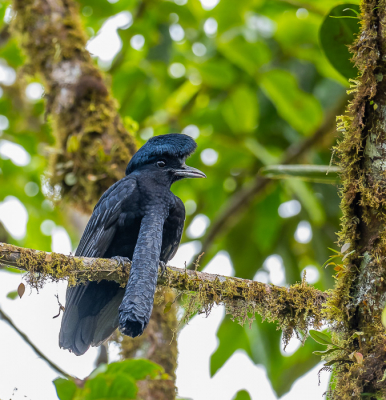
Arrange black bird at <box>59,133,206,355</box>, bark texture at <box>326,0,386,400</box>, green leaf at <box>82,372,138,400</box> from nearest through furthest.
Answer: green leaf at <box>82,372,138,400</box>
bark texture at <box>326,0,386,400</box>
black bird at <box>59,133,206,355</box>

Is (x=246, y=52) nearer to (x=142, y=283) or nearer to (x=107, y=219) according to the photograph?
(x=107, y=219)

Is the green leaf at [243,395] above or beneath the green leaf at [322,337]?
beneath

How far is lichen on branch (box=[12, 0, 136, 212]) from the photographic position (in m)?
3.98

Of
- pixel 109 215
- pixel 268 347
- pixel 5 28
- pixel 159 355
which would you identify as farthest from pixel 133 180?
pixel 5 28

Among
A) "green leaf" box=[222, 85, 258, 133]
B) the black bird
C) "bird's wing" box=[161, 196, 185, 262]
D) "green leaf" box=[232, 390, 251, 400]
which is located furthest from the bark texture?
"green leaf" box=[222, 85, 258, 133]

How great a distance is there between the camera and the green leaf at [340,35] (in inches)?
106

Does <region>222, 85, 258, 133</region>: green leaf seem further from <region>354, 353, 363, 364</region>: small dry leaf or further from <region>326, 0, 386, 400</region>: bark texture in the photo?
<region>354, 353, 363, 364</region>: small dry leaf

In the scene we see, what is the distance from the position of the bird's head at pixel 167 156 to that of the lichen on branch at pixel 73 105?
264 mm

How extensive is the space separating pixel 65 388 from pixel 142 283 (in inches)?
42.4

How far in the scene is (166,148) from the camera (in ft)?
12.4

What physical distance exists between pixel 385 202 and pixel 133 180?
1930 mm

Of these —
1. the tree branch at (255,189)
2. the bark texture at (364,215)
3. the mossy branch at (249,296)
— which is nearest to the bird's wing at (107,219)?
the mossy branch at (249,296)

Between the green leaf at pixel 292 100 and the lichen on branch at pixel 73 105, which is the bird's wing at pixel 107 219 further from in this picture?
the green leaf at pixel 292 100

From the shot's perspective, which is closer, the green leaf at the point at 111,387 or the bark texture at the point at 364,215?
the green leaf at the point at 111,387
